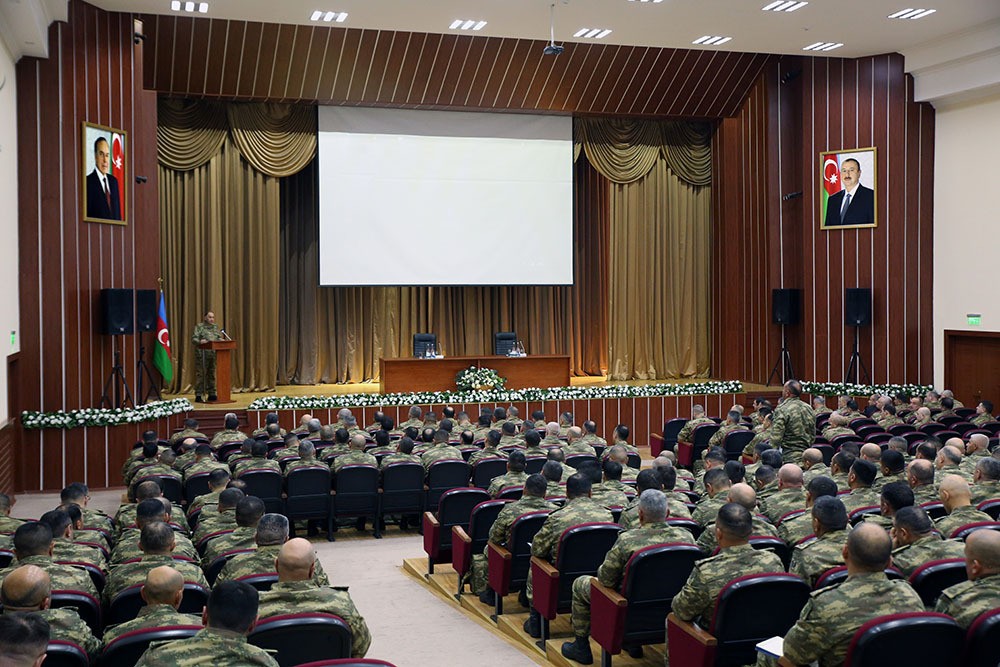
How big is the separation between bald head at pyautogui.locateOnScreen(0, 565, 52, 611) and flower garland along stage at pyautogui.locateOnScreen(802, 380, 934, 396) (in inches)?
553

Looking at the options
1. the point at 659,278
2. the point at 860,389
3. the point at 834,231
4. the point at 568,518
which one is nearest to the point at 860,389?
the point at 860,389

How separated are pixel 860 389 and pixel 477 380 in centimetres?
641

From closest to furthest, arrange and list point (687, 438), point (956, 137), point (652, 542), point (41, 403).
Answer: point (652, 542)
point (687, 438)
point (41, 403)
point (956, 137)

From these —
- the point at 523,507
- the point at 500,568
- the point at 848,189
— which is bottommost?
the point at 500,568

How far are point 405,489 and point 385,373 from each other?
276 inches

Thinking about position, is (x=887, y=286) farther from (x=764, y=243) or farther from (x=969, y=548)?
(x=969, y=548)

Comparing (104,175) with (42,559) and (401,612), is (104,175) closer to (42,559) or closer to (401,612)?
→ (401,612)

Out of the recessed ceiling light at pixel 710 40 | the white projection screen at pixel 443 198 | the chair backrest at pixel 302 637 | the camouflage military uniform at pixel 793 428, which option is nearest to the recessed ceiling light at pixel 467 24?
the white projection screen at pixel 443 198

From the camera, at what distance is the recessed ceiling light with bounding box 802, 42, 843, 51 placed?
15.3m

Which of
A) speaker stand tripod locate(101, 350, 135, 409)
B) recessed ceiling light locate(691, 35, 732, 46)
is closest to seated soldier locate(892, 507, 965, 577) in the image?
speaker stand tripod locate(101, 350, 135, 409)

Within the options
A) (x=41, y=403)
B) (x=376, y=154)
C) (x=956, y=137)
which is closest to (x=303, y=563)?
(x=41, y=403)

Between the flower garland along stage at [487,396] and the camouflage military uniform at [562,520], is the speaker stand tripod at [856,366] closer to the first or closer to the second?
the flower garland along stage at [487,396]

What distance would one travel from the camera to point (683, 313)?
1969 cm

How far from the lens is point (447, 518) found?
774 cm
